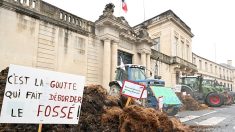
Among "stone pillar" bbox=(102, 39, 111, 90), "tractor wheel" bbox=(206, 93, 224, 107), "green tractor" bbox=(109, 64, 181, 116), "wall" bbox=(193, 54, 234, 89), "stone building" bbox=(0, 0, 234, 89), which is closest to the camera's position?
"green tractor" bbox=(109, 64, 181, 116)

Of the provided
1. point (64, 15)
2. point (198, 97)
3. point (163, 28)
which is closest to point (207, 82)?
point (198, 97)

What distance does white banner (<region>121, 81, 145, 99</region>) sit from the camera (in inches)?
268

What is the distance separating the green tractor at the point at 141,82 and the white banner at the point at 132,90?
10.7ft

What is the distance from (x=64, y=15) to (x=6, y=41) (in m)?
4.34

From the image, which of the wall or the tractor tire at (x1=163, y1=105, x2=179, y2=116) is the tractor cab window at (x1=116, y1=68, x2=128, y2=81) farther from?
the wall

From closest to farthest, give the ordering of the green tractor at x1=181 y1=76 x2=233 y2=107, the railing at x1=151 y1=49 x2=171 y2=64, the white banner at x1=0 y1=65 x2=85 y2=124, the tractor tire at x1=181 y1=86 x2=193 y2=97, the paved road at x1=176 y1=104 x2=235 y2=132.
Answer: the white banner at x1=0 y1=65 x2=85 y2=124 → the paved road at x1=176 y1=104 x2=235 y2=132 → the green tractor at x1=181 y1=76 x2=233 y2=107 → the tractor tire at x1=181 y1=86 x2=193 y2=97 → the railing at x1=151 y1=49 x2=171 y2=64

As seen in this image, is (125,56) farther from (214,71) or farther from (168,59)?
(214,71)

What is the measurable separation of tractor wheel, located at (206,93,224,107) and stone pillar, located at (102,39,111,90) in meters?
8.45

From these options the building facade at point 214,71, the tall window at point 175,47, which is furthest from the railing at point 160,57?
the building facade at point 214,71

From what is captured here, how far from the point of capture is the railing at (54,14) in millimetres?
12336

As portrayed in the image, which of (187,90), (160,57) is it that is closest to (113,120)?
(187,90)

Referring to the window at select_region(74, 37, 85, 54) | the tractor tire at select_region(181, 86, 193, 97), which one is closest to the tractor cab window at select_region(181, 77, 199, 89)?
the tractor tire at select_region(181, 86, 193, 97)

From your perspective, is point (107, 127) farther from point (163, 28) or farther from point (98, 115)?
point (163, 28)

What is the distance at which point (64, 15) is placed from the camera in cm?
1456
